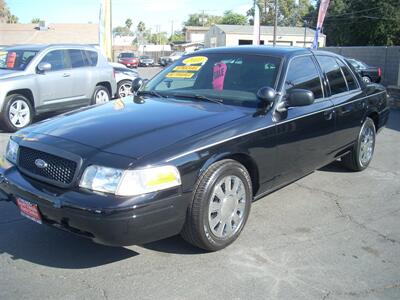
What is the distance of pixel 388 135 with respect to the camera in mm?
9477

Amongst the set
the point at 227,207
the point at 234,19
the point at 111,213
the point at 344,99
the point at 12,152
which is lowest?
the point at 227,207

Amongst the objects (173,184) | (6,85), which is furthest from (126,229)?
(6,85)

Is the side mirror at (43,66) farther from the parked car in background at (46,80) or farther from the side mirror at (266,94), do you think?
the side mirror at (266,94)

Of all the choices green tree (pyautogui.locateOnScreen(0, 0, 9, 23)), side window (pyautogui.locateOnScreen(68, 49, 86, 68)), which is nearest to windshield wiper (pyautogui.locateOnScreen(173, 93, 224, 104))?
side window (pyautogui.locateOnScreen(68, 49, 86, 68))

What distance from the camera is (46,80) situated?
383 inches

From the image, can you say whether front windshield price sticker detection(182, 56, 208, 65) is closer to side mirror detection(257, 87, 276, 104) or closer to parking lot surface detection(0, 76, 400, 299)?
side mirror detection(257, 87, 276, 104)

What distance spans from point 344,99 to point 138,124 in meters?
2.88

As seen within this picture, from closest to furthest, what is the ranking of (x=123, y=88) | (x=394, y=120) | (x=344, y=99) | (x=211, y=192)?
(x=211, y=192) → (x=344, y=99) → (x=394, y=120) → (x=123, y=88)

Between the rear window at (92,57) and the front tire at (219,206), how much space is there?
26.2 ft

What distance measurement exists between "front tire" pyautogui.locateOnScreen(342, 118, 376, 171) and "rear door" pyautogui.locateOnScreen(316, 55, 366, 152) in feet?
0.67

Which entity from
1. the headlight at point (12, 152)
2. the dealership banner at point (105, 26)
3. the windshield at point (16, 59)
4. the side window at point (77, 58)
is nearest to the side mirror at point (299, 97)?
the headlight at point (12, 152)

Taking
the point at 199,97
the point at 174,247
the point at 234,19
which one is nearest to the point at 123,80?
the point at 199,97

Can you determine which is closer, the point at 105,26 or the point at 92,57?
the point at 92,57

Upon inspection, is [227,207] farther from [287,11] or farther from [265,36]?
[287,11]
